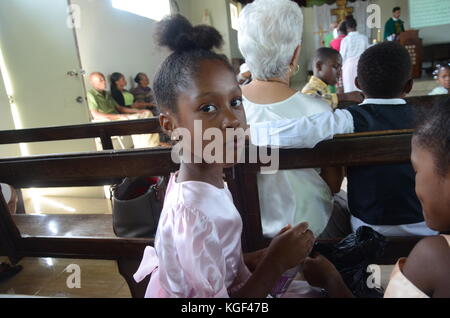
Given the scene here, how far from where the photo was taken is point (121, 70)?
536 cm

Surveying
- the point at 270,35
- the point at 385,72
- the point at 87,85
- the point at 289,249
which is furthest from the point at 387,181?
the point at 87,85

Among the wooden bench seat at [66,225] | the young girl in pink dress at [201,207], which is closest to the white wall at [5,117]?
the wooden bench seat at [66,225]

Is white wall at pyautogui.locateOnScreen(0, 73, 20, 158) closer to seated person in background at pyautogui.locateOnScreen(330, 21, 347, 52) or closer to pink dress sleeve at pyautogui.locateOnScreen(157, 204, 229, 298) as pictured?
pink dress sleeve at pyautogui.locateOnScreen(157, 204, 229, 298)

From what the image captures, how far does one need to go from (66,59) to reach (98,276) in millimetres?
2580

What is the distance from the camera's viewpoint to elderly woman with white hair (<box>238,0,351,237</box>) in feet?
3.81

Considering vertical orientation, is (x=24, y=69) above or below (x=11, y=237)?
above

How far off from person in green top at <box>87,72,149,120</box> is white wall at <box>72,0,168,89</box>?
196 millimetres

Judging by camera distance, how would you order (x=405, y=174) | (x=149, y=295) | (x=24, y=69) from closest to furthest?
(x=149, y=295) → (x=405, y=174) → (x=24, y=69)

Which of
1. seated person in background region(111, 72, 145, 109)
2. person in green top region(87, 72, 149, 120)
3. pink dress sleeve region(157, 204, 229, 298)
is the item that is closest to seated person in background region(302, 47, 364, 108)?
pink dress sleeve region(157, 204, 229, 298)

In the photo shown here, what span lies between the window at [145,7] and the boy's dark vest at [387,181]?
4783 millimetres

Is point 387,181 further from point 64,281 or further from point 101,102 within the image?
point 101,102

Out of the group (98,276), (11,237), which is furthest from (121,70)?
(11,237)

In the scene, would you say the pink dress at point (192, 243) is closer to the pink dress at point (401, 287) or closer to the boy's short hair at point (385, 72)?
the pink dress at point (401, 287)
